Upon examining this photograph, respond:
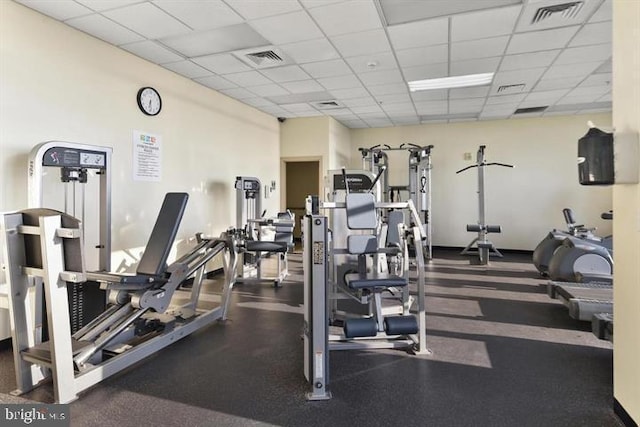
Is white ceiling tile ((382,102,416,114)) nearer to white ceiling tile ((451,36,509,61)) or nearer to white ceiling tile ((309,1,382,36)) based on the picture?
white ceiling tile ((451,36,509,61))

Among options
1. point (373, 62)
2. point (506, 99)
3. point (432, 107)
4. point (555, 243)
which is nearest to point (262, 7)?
point (373, 62)

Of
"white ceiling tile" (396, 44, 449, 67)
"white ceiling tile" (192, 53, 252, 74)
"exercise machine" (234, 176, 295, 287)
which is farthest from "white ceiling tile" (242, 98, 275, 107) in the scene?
"white ceiling tile" (396, 44, 449, 67)

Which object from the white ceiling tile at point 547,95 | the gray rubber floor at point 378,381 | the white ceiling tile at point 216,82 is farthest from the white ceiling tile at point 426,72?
the gray rubber floor at point 378,381

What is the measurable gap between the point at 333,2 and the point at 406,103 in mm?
3400

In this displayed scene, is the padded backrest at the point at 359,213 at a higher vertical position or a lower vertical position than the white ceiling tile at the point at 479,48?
lower

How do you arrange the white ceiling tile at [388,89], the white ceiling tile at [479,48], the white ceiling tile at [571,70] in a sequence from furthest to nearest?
1. the white ceiling tile at [388,89]
2. the white ceiling tile at [571,70]
3. the white ceiling tile at [479,48]

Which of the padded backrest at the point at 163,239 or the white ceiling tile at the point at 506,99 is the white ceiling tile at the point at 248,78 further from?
the white ceiling tile at the point at 506,99

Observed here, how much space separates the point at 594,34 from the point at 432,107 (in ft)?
9.48

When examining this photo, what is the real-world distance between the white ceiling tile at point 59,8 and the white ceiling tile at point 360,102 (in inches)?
147

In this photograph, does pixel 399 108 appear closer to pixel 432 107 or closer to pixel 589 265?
pixel 432 107

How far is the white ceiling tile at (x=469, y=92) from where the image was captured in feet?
17.0

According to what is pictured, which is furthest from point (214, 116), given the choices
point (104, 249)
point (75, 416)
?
point (75, 416)

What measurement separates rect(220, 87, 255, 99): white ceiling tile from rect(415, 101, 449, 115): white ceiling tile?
2.75 metres

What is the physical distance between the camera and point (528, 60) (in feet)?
13.6
